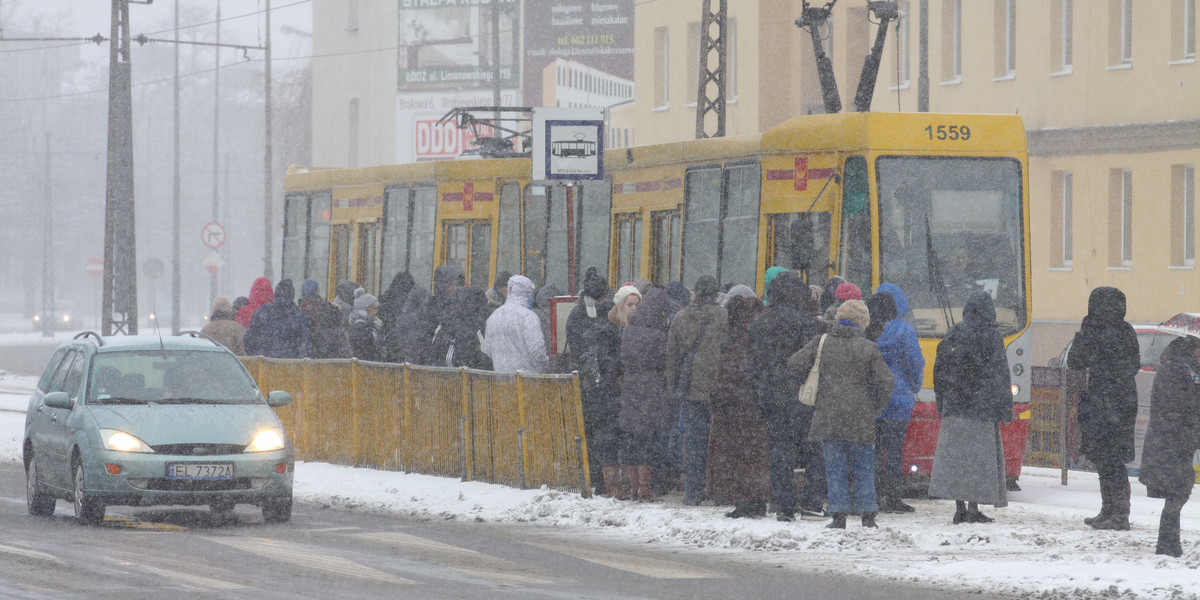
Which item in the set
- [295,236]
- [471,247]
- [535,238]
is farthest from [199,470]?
[295,236]

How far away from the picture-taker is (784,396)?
13383 mm

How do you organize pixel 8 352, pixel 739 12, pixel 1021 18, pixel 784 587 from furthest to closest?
pixel 8 352 → pixel 739 12 → pixel 1021 18 → pixel 784 587

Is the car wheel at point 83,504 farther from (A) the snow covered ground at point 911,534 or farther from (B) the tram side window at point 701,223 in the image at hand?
(B) the tram side window at point 701,223

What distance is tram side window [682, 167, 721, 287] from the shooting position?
65.0 ft

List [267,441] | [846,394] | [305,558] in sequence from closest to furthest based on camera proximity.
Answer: [305,558] < [846,394] < [267,441]

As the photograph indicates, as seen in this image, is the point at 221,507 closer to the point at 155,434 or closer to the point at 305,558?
the point at 155,434

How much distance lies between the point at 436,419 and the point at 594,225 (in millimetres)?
6277

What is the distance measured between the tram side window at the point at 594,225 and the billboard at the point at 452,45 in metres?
39.9

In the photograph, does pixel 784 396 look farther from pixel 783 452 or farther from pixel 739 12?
pixel 739 12

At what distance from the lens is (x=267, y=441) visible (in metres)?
14.2

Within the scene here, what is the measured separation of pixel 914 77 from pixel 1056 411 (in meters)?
23.4

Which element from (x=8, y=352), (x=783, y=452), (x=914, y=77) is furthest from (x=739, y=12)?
(x=783, y=452)

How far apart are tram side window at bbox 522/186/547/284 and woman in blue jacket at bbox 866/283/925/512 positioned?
34.9 feet

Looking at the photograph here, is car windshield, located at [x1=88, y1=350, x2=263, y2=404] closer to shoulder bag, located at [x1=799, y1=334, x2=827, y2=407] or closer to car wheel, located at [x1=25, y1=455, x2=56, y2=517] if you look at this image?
car wheel, located at [x1=25, y1=455, x2=56, y2=517]
